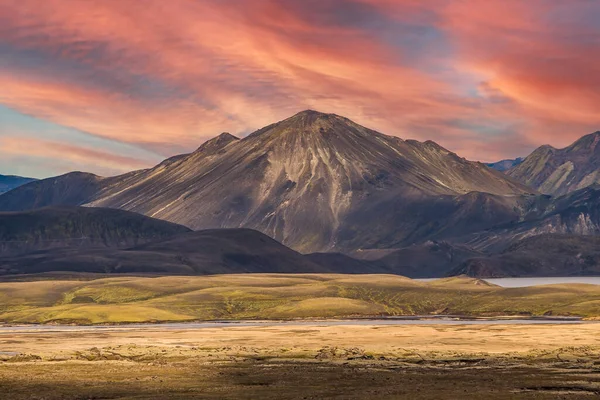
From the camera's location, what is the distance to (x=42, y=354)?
125m

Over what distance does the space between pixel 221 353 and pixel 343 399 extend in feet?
168

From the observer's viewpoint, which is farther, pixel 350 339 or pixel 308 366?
pixel 350 339

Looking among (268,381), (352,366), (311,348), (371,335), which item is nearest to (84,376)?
(268,381)

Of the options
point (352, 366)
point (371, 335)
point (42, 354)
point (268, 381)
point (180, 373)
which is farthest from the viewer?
point (371, 335)

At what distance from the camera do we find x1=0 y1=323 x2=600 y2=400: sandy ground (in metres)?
82.9

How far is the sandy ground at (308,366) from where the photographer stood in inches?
3265

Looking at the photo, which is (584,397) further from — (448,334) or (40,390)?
(448,334)

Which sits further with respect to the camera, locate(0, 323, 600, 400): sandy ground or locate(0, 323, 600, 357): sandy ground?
locate(0, 323, 600, 357): sandy ground

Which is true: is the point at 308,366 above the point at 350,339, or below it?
below

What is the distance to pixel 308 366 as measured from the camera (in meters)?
108

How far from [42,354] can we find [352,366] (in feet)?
142

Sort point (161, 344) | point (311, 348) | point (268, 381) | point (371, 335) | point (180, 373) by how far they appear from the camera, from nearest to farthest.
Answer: point (268, 381), point (180, 373), point (311, 348), point (161, 344), point (371, 335)

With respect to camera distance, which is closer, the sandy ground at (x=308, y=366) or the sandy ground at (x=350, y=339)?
the sandy ground at (x=308, y=366)

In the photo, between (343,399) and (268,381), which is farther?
(268,381)
